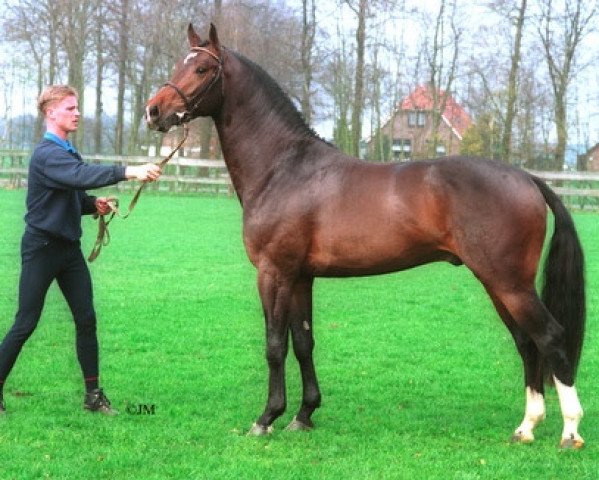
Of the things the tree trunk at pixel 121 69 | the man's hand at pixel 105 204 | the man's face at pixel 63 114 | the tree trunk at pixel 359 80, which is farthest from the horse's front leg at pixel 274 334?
the tree trunk at pixel 121 69

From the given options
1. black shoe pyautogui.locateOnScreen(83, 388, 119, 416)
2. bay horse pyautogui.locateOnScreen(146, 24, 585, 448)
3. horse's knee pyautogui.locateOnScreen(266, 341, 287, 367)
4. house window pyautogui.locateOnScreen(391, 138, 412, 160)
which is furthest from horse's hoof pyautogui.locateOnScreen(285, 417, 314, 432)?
house window pyautogui.locateOnScreen(391, 138, 412, 160)

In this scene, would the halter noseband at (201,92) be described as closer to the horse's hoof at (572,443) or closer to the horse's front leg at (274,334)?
the horse's front leg at (274,334)

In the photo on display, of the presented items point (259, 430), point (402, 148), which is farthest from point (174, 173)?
point (259, 430)

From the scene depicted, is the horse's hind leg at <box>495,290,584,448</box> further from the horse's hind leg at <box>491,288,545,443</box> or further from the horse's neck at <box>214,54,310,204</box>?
the horse's neck at <box>214,54,310,204</box>

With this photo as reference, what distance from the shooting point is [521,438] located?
16.3 feet

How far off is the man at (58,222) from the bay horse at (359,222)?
557 mm

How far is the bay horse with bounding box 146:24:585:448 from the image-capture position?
4.77 meters

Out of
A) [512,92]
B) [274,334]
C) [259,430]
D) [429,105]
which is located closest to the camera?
[259,430]

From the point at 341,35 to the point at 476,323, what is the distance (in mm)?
27949

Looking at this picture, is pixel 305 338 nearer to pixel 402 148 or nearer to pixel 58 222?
pixel 58 222

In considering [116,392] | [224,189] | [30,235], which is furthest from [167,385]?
[224,189]

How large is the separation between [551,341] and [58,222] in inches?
123

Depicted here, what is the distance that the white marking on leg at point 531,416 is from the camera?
16.4 ft

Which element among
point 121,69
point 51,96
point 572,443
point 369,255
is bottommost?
point 572,443
